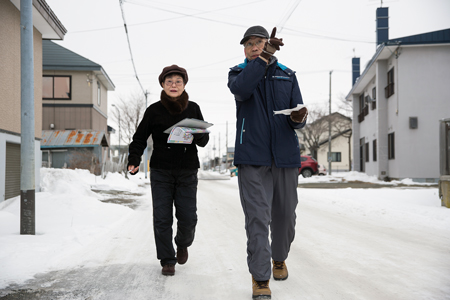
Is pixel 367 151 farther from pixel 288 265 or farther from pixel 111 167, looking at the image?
pixel 288 265

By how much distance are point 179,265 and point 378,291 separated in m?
1.96

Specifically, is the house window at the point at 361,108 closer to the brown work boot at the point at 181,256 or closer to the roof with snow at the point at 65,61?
the roof with snow at the point at 65,61

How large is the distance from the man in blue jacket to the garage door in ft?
25.3

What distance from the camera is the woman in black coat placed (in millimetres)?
3785

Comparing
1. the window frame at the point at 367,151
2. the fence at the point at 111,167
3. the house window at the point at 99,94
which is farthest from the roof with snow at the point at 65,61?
the window frame at the point at 367,151

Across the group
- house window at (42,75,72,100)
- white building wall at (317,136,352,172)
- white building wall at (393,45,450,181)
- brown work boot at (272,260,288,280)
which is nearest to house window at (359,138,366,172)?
white building wall at (393,45,450,181)

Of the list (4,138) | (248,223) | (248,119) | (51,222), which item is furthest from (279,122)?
(4,138)

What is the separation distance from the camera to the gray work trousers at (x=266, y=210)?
3015mm

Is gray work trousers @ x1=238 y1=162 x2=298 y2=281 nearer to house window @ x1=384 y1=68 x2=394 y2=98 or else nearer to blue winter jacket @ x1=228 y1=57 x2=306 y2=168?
blue winter jacket @ x1=228 y1=57 x2=306 y2=168

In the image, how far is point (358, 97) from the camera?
30969mm

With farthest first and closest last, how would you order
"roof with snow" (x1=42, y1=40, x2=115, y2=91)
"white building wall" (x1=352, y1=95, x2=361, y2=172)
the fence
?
"white building wall" (x1=352, y1=95, x2=361, y2=172), "roof with snow" (x1=42, y1=40, x2=115, y2=91), the fence

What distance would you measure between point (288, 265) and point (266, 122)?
1.64 metres

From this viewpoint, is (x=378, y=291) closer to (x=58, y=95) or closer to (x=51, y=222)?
(x=51, y=222)

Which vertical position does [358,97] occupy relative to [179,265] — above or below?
above
